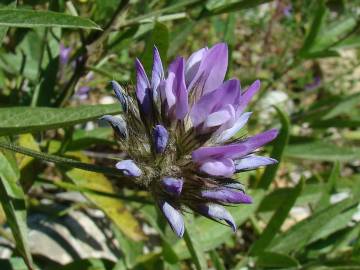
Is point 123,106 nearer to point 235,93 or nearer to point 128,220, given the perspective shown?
point 235,93

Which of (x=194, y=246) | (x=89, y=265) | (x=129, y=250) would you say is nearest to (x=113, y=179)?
(x=129, y=250)

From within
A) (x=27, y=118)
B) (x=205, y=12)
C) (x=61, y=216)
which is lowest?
(x=61, y=216)

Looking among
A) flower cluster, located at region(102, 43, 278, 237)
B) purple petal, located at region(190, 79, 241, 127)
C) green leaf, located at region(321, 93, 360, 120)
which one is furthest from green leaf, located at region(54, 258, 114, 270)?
green leaf, located at region(321, 93, 360, 120)

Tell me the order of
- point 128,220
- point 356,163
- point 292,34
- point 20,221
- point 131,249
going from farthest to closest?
point 292,34 → point 356,163 → point 131,249 → point 128,220 → point 20,221

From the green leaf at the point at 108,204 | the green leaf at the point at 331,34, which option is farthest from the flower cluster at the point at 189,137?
the green leaf at the point at 331,34

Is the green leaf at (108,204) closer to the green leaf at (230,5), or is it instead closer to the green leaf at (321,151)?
the green leaf at (230,5)

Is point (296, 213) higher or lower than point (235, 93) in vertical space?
lower

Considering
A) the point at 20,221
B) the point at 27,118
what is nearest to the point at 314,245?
the point at 20,221
